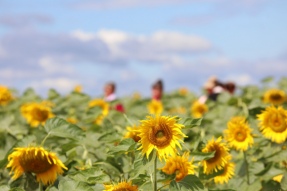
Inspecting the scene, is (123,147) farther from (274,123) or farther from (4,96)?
(4,96)

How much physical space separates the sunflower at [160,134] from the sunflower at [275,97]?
13.9 feet

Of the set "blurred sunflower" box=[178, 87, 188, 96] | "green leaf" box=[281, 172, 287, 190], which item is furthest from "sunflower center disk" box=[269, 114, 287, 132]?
"blurred sunflower" box=[178, 87, 188, 96]

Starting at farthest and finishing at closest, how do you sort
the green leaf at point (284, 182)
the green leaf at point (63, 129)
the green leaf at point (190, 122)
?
the green leaf at point (284, 182) < the green leaf at point (63, 129) < the green leaf at point (190, 122)

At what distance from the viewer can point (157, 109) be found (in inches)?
284

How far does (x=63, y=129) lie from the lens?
2.76 meters

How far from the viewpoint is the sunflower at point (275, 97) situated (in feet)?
19.3

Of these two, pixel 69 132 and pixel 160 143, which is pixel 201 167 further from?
pixel 69 132

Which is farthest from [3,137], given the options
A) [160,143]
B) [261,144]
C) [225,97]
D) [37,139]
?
Answer: [225,97]

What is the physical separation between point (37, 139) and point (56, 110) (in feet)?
2.84

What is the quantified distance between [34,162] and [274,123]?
7.21 feet

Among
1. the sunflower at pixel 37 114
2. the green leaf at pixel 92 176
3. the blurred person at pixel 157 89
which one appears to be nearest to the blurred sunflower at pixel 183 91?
the blurred person at pixel 157 89

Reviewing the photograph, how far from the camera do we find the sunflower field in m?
2.24

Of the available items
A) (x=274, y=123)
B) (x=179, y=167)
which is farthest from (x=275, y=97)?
(x=179, y=167)

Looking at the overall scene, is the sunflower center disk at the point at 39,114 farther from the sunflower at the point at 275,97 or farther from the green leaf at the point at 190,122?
the sunflower at the point at 275,97
